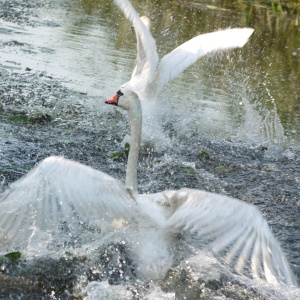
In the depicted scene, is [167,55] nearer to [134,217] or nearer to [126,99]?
[126,99]

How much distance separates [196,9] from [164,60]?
1426cm

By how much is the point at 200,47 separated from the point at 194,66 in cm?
538

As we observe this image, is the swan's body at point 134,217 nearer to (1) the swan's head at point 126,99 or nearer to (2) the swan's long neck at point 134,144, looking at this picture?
(2) the swan's long neck at point 134,144

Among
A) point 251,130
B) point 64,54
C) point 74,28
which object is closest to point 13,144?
point 251,130

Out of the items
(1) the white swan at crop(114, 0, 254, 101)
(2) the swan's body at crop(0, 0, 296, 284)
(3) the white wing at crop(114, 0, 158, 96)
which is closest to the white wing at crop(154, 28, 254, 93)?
(1) the white swan at crop(114, 0, 254, 101)

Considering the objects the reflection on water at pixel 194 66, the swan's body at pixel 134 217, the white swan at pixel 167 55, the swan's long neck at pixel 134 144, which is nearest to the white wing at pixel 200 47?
the white swan at pixel 167 55

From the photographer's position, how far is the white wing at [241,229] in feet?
14.5

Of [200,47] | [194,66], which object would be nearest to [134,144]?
[200,47]

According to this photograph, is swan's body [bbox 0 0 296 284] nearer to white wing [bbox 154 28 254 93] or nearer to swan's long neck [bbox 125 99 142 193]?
swan's long neck [bbox 125 99 142 193]

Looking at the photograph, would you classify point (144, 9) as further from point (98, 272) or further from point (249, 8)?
point (98, 272)

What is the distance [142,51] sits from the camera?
861 centimetres

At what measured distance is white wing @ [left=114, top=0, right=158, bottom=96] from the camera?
27.6 ft

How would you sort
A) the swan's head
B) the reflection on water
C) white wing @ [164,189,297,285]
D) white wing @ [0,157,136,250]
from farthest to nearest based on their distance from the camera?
the reflection on water
the swan's head
white wing @ [0,157,136,250]
white wing @ [164,189,297,285]

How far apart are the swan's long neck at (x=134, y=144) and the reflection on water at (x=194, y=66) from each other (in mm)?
3374
